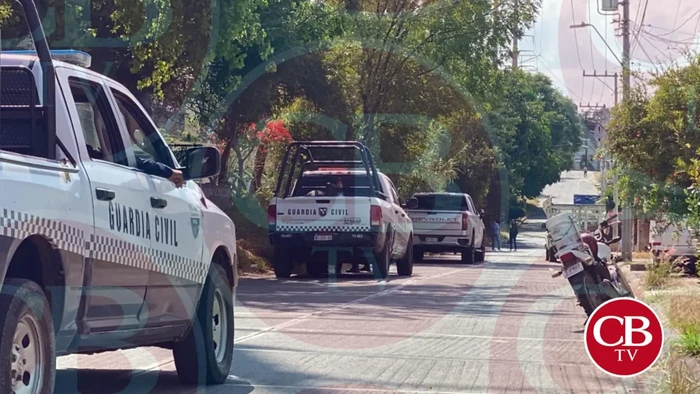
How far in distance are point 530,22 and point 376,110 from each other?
539 centimetres

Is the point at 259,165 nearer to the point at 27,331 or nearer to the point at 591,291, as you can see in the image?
the point at 591,291

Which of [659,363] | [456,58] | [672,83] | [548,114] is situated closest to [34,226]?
[659,363]

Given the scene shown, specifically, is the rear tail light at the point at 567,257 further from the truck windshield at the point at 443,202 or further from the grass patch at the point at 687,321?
the truck windshield at the point at 443,202

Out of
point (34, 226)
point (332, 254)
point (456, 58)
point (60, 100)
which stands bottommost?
point (332, 254)

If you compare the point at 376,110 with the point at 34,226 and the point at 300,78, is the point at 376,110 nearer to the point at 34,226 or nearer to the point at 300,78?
the point at 300,78

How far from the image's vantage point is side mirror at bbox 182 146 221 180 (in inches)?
306

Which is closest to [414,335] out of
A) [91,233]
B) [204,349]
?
[204,349]

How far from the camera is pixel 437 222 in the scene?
30875mm

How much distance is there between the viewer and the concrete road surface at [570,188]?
112781 millimetres

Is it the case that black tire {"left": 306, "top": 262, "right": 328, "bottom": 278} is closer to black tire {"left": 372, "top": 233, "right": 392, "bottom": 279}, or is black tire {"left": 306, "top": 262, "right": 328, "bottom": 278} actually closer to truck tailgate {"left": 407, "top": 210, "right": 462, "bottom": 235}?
black tire {"left": 372, "top": 233, "right": 392, "bottom": 279}

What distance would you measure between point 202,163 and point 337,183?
13.4 meters

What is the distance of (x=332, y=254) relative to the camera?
20.5m

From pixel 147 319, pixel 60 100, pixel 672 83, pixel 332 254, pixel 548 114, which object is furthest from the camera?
pixel 548 114

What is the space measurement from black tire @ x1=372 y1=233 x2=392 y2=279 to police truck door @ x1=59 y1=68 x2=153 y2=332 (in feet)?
43.9
